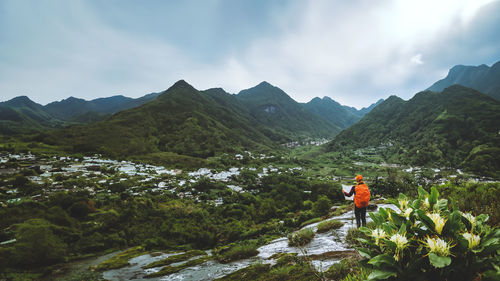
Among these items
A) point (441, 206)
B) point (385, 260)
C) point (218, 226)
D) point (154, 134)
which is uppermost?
point (154, 134)

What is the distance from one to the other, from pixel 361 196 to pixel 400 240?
20.7 feet

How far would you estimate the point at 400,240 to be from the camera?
1.94 meters

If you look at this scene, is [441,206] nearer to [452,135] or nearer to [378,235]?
[378,235]

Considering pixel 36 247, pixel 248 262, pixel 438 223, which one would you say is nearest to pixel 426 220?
pixel 438 223

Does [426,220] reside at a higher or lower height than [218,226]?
higher

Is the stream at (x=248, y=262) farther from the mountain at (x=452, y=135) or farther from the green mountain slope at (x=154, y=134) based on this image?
the mountain at (x=452, y=135)

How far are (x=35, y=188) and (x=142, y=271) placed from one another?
3810 centimetres

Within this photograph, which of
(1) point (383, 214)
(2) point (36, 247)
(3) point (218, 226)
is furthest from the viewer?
(3) point (218, 226)

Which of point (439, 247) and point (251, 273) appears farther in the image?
point (251, 273)

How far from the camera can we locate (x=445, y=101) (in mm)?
186500

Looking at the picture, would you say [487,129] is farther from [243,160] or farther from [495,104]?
[243,160]

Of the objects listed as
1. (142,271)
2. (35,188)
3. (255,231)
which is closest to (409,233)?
(142,271)

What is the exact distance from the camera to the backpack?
24.5 feet

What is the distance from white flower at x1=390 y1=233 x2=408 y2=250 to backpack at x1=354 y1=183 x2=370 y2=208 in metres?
6.25
